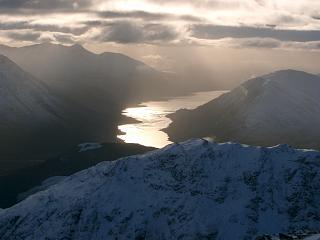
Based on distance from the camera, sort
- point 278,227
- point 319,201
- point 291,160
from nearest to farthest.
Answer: point 278,227 → point 319,201 → point 291,160

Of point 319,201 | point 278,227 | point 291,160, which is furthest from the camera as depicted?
point 291,160

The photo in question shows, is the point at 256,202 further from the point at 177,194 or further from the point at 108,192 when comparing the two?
the point at 108,192

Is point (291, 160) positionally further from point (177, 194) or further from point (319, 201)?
point (177, 194)

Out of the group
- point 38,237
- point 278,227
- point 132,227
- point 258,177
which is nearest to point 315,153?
point 258,177

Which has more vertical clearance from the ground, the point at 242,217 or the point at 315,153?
the point at 315,153

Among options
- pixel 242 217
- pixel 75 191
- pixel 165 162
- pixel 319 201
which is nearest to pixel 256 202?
pixel 242 217

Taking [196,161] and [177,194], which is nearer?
[177,194]
